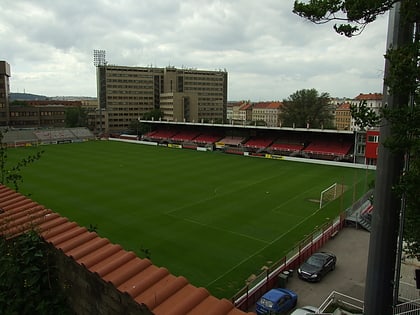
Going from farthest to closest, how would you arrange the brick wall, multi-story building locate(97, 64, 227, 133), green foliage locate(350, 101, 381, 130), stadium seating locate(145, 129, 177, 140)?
multi-story building locate(97, 64, 227, 133), stadium seating locate(145, 129, 177, 140), green foliage locate(350, 101, 381, 130), the brick wall

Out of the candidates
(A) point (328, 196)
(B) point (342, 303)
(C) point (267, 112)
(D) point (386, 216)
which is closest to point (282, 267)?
(B) point (342, 303)

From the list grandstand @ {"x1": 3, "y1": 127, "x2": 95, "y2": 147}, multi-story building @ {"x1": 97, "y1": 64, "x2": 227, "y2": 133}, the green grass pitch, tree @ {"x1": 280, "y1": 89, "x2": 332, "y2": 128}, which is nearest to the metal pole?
the green grass pitch

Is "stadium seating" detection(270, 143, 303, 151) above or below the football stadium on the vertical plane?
above

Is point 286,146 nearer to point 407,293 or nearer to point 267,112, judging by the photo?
point 407,293

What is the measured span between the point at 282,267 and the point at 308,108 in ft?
218

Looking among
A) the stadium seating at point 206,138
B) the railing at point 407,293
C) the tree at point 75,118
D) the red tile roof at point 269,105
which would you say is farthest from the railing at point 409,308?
the red tile roof at point 269,105

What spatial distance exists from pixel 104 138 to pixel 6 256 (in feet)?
255

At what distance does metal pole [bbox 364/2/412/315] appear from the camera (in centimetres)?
575

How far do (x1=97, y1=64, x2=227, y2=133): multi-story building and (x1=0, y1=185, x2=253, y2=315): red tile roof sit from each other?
106 m

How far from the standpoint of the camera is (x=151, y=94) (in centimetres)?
13212

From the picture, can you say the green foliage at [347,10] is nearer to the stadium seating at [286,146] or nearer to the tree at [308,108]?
the stadium seating at [286,146]

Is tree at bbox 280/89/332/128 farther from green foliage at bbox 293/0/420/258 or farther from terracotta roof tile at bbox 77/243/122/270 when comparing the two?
terracotta roof tile at bbox 77/243/122/270

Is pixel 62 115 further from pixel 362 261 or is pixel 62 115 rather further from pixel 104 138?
pixel 362 261

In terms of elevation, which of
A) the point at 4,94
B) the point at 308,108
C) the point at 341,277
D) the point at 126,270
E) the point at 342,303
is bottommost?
the point at 341,277
